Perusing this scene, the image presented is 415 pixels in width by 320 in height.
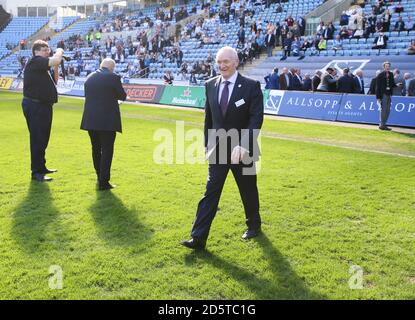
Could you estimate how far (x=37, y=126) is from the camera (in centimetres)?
754

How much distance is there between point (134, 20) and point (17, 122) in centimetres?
3287

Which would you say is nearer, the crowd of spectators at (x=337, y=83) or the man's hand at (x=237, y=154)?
the man's hand at (x=237, y=154)

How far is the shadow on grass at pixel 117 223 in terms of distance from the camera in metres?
4.95

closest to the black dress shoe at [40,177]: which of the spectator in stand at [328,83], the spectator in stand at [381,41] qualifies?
the spectator in stand at [328,83]

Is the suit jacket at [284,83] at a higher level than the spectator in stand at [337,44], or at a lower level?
lower

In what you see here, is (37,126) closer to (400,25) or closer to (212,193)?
(212,193)

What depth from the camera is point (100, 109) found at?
270 inches

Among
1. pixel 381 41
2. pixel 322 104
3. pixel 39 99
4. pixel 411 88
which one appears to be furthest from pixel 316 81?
pixel 39 99

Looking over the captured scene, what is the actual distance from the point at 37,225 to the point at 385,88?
11709 mm

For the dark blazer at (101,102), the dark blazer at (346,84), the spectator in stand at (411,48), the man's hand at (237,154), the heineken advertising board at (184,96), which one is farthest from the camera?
the heineken advertising board at (184,96)

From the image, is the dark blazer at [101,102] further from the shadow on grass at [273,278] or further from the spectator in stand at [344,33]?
the spectator in stand at [344,33]

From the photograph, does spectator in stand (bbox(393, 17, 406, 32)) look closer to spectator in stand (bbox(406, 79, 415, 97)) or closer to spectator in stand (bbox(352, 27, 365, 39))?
spectator in stand (bbox(352, 27, 365, 39))

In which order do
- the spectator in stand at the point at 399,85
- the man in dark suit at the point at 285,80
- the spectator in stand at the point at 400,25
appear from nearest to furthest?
the spectator in stand at the point at 399,85, the man in dark suit at the point at 285,80, the spectator in stand at the point at 400,25

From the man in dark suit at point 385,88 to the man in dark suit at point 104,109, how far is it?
963 centimetres
